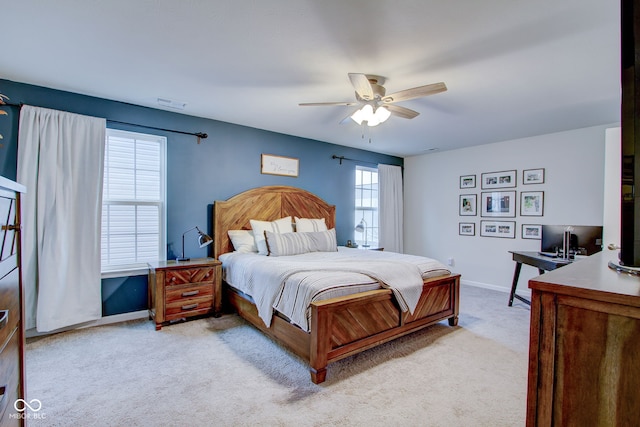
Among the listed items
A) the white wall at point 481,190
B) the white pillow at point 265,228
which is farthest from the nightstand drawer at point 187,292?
the white wall at point 481,190

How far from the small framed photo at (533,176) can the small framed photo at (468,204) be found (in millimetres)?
786

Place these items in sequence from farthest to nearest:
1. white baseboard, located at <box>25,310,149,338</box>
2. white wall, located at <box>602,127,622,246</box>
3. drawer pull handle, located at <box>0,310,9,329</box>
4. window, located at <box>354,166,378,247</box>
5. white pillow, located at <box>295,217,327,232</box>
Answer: window, located at <box>354,166,378,247</box> < white pillow, located at <box>295,217,327,232</box> < white wall, located at <box>602,127,622,246</box> < white baseboard, located at <box>25,310,149,338</box> < drawer pull handle, located at <box>0,310,9,329</box>

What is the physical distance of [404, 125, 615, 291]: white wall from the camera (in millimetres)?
4137

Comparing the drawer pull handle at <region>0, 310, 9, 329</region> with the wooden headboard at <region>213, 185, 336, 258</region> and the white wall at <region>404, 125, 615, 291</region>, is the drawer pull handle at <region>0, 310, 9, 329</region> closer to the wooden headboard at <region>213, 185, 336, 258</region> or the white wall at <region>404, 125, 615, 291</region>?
the wooden headboard at <region>213, 185, 336, 258</region>

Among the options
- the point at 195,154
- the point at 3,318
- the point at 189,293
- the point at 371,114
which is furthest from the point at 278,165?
the point at 3,318

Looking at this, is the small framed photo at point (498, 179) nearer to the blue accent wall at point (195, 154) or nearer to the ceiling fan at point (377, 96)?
the blue accent wall at point (195, 154)

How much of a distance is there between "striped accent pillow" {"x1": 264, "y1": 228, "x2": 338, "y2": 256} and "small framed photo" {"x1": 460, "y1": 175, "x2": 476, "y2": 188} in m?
2.72

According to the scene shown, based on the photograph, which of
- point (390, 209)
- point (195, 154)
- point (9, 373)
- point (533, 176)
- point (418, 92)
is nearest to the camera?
point (9, 373)

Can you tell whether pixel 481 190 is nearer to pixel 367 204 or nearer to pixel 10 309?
pixel 367 204

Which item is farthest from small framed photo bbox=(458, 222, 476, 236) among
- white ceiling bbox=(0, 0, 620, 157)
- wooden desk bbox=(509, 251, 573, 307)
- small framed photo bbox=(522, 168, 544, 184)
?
white ceiling bbox=(0, 0, 620, 157)

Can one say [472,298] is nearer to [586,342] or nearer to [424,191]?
[424,191]

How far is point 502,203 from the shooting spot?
16.3 feet

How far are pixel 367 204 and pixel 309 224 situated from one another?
1.73m

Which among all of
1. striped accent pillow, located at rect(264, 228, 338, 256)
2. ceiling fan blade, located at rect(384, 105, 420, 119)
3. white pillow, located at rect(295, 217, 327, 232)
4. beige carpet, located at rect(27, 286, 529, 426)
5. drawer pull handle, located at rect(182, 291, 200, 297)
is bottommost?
beige carpet, located at rect(27, 286, 529, 426)
